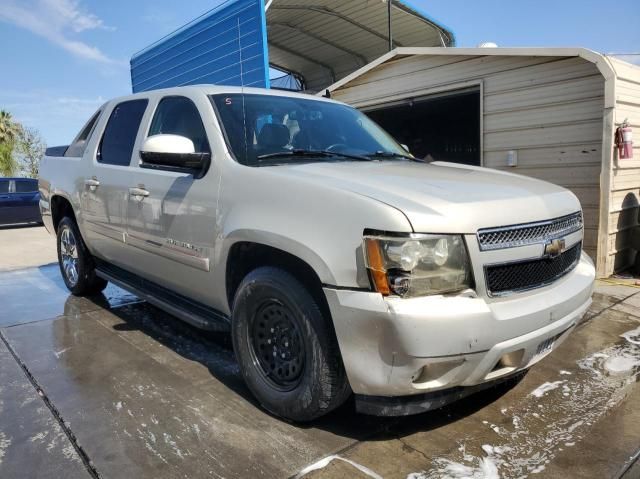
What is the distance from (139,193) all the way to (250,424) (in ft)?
6.14

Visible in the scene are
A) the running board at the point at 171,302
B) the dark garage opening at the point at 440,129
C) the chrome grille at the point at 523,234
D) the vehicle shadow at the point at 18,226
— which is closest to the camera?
the chrome grille at the point at 523,234

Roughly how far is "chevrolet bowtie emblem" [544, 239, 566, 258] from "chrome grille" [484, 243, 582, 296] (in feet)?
0.08

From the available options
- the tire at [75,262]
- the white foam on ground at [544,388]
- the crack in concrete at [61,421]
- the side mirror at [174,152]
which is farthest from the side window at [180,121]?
the white foam on ground at [544,388]

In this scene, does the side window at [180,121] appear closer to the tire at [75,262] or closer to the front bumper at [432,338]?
the front bumper at [432,338]

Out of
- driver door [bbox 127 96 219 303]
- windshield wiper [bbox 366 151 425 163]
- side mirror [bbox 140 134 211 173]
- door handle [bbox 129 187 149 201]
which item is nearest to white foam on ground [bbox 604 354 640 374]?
windshield wiper [bbox 366 151 425 163]

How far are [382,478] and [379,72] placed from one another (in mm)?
6935

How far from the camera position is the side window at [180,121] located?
128 inches

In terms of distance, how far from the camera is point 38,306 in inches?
199

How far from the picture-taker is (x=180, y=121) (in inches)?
138

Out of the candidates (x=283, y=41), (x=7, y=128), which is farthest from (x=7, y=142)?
Answer: (x=283, y=41)

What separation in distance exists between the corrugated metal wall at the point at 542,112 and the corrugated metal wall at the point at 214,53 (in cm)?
303

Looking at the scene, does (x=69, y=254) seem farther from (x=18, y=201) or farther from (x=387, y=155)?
(x=18, y=201)

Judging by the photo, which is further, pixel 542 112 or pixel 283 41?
pixel 283 41

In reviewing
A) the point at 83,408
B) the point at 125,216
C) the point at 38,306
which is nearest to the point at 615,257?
the point at 125,216
